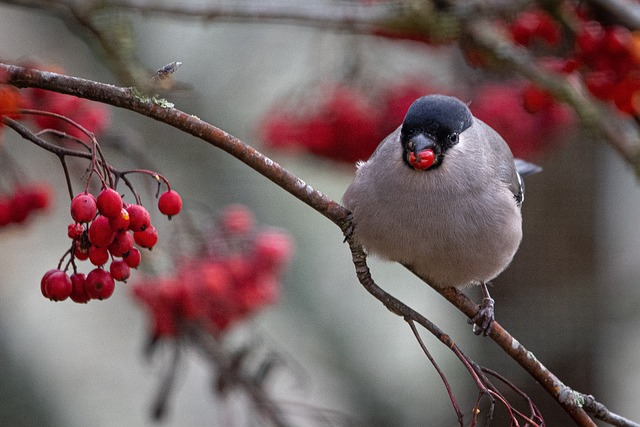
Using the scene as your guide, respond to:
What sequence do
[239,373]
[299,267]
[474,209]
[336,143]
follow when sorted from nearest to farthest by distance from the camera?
[474,209] → [239,373] → [336,143] → [299,267]

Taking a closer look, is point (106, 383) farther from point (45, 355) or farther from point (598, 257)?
point (598, 257)

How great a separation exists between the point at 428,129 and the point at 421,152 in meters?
0.06

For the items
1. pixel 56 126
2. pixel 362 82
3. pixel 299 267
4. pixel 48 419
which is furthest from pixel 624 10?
pixel 48 419

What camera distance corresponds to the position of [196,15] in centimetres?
259

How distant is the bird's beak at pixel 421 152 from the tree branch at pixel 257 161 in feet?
0.78

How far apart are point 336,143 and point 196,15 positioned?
0.84 metres

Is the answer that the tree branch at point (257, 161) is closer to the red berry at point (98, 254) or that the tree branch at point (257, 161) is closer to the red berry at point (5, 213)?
the red berry at point (98, 254)

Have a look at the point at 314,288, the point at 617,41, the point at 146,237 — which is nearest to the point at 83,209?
the point at 146,237

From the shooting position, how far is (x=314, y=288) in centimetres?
421

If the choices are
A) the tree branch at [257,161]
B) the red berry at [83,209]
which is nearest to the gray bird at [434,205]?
the tree branch at [257,161]

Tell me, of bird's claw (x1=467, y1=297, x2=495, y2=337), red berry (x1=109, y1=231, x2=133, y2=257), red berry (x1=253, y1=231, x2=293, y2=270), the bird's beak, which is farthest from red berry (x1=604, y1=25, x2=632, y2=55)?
red berry (x1=109, y1=231, x2=133, y2=257)

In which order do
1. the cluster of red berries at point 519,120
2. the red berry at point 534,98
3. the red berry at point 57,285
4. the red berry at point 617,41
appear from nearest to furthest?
the red berry at point 57,285 < the red berry at point 617,41 < the red berry at point 534,98 < the cluster of red berries at point 519,120

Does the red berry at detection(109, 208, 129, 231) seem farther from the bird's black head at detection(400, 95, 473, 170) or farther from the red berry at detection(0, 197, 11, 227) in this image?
the red berry at detection(0, 197, 11, 227)

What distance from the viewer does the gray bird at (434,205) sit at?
203 centimetres
